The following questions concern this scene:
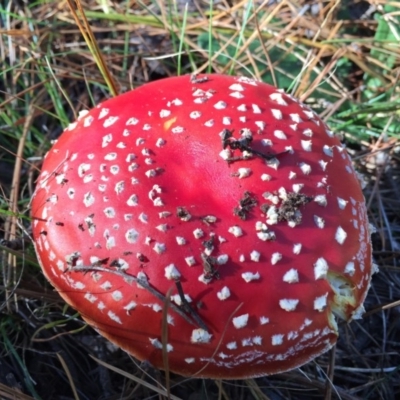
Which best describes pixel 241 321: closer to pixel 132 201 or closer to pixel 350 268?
pixel 350 268

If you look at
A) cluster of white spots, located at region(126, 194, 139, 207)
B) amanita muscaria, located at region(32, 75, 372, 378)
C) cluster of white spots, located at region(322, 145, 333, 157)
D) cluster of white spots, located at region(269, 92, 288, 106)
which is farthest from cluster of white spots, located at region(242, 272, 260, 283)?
cluster of white spots, located at region(269, 92, 288, 106)

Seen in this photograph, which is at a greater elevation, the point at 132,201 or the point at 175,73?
the point at 132,201

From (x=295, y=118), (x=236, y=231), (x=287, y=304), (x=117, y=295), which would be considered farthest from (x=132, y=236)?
(x=295, y=118)

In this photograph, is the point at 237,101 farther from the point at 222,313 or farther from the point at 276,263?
the point at 222,313

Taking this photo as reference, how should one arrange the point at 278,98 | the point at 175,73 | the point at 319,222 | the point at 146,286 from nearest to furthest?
the point at 146,286 < the point at 319,222 < the point at 278,98 < the point at 175,73

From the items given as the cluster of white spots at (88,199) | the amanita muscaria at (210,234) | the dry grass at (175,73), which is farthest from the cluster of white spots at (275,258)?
the dry grass at (175,73)

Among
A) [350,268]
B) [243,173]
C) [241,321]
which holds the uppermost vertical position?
[243,173]

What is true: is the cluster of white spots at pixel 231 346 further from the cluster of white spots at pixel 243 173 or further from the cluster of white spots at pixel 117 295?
the cluster of white spots at pixel 243 173
